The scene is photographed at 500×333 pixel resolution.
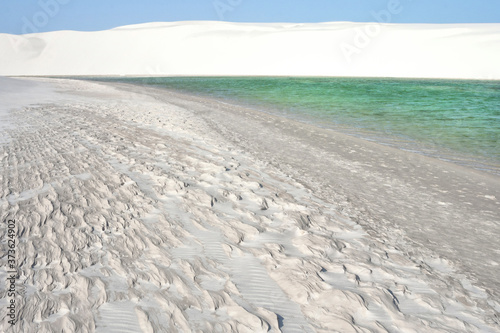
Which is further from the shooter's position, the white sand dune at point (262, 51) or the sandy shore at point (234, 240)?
the white sand dune at point (262, 51)

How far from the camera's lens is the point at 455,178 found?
195 inches

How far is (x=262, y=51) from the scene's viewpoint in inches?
2194

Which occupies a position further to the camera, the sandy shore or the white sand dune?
the white sand dune

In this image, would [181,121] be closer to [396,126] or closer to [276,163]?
[276,163]

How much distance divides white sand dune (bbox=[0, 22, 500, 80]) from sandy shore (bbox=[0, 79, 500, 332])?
153 ft

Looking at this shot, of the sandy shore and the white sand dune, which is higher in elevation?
the white sand dune

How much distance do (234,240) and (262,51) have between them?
184ft

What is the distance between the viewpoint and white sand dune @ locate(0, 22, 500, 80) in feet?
153

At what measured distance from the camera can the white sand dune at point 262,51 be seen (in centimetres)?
4678

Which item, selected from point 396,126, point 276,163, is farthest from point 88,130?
point 396,126

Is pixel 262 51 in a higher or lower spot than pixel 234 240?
higher

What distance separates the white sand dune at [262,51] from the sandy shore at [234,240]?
46.6m

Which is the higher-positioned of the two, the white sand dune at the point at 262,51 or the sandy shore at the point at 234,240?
the white sand dune at the point at 262,51

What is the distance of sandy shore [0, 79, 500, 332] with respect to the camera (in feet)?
6.09
